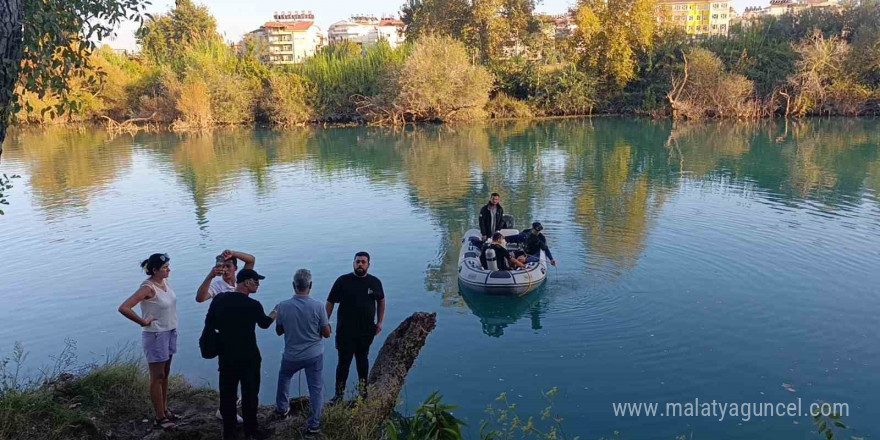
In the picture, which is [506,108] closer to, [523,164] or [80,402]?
[523,164]

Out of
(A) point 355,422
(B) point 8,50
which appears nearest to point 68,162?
(B) point 8,50

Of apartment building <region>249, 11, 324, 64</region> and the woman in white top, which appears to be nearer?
the woman in white top

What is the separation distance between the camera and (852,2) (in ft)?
150

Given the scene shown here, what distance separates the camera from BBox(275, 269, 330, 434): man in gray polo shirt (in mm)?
5484

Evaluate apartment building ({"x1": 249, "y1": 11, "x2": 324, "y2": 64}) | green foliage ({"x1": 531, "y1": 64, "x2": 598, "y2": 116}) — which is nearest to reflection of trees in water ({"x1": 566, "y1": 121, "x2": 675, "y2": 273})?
green foliage ({"x1": 531, "y1": 64, "x2": 598, "y2": 116})

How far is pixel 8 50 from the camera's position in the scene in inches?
169

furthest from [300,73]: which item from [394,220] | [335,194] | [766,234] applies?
[766,234]

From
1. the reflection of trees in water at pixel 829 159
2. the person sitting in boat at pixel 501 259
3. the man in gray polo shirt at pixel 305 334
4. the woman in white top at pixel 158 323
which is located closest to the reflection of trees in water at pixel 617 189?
the person sitting in boat at pixel 501 259

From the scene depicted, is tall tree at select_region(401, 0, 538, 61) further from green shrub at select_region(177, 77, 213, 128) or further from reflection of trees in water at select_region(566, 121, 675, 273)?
reflection of trees in water at select_region(566, 121, 675, 273)

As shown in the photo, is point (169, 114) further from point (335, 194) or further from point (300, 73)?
point (335, 194)

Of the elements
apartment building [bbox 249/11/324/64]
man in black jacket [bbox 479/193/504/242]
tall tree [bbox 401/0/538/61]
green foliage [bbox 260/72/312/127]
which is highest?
apartment building [bbox 249/11/324/64]

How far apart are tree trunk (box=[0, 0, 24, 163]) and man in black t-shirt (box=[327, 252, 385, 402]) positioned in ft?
9.81

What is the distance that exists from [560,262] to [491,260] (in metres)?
2.22

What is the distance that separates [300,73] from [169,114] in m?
11.2
